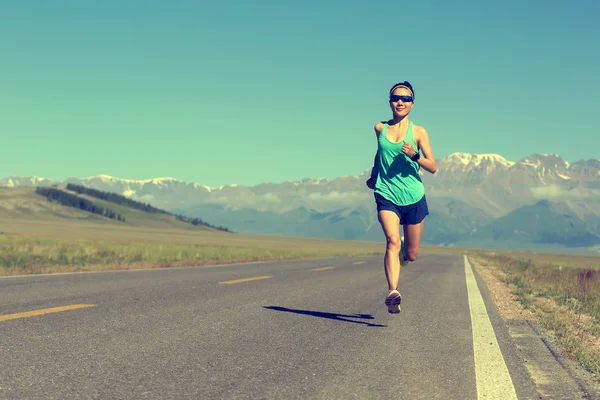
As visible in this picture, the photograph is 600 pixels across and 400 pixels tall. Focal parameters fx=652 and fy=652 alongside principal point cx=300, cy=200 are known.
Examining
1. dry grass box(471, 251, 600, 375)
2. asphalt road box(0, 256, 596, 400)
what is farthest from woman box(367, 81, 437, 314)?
dry grass box(471, 251, 600, 375)

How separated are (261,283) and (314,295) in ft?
6.51

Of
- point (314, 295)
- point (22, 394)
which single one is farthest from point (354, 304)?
point (22, 394)

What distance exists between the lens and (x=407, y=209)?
293 inches

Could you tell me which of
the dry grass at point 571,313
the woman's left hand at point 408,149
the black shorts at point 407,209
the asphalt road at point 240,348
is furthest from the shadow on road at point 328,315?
the dry grass at point 571,313

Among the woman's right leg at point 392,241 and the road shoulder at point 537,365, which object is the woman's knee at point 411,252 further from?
the road shoulder at point 537,365

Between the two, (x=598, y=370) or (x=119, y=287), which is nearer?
(x=598, y=370)

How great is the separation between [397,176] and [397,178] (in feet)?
0.07

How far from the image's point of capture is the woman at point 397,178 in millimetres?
7270

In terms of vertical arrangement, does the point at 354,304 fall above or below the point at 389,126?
below

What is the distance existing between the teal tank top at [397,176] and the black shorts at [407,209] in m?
0.05

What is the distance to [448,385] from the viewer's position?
456cm

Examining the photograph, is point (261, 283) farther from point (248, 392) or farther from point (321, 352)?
point (248, 392)

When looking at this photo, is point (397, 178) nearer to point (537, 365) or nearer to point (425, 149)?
point (425, 149)

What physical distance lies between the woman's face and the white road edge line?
2536 millimetres
